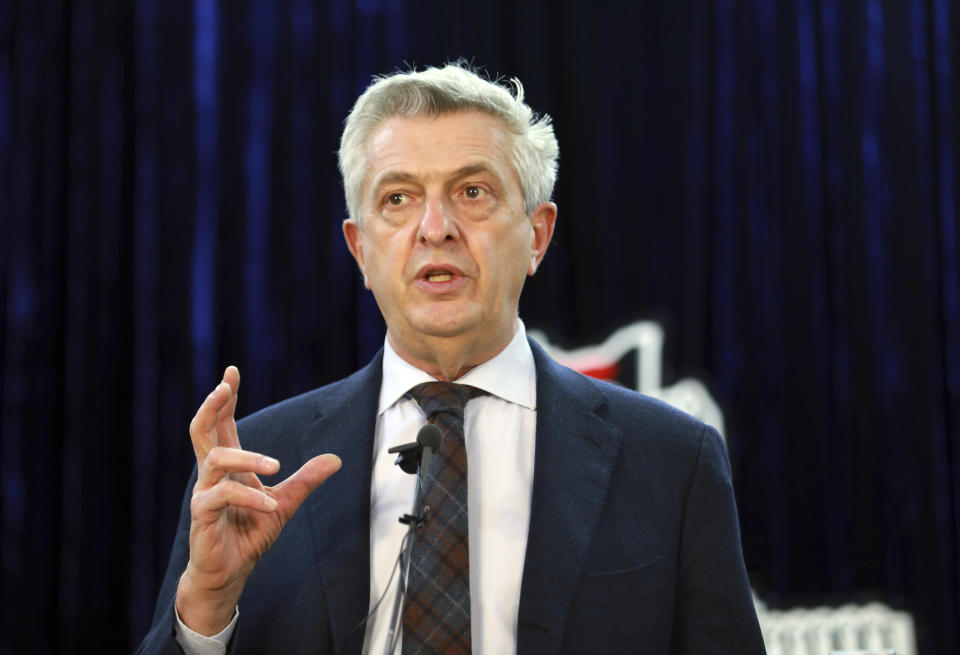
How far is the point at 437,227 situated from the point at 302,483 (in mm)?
455

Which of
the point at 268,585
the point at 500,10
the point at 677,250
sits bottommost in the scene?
the point at 268,585

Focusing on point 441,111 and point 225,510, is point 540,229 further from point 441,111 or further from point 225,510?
point 225,510

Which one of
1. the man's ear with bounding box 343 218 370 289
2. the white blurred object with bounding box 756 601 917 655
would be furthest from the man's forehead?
the white blurred object with bounding box 756 601 917 655

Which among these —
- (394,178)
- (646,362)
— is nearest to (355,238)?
(394,178)

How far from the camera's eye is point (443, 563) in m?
1.27

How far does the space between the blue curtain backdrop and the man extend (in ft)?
4.27

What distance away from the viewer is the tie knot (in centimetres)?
141

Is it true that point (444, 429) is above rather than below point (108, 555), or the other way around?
above

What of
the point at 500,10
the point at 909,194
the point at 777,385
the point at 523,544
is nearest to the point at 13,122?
the point at 500,10

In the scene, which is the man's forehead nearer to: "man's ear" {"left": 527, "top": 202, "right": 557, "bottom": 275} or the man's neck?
"man's ear" {"left": 527, "top": 202, "right": 557, "bottom": 275}

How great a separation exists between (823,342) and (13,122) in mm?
2701

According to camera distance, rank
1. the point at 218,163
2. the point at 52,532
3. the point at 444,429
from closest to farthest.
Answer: the point at 444,429, the point at 52,532, the point at 218,163

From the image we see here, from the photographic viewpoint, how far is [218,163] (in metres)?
2.84

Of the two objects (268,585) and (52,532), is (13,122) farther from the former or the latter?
(268,585)
